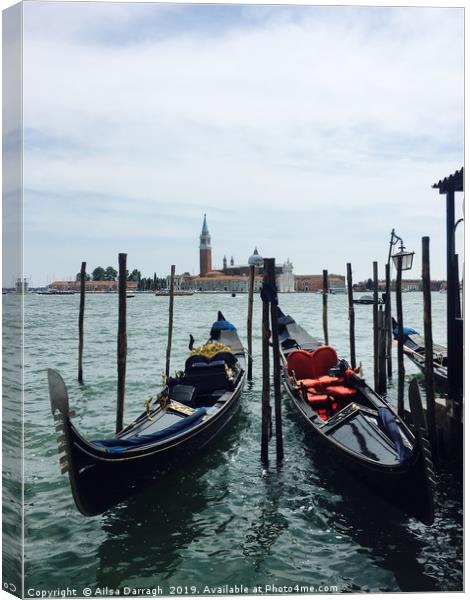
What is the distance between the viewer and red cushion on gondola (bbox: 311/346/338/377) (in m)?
7.06

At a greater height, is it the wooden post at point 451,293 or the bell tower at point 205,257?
the bell tower at point 205,257

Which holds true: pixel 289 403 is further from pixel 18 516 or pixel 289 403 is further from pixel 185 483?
pixel 18 516

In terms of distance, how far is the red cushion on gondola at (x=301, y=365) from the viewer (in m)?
7.01

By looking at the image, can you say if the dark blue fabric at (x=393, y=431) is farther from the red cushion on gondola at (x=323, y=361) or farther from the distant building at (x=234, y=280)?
the distant building at (x=234, y=280)

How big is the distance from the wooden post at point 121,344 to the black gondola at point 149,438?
1.18ft

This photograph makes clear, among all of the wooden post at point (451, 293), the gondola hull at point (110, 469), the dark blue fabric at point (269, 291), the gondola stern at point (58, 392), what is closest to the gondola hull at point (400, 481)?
the wooden post at point (451, 293)

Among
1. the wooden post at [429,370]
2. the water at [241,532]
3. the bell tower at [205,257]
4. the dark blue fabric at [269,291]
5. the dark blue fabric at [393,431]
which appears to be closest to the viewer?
the water at [241,532]

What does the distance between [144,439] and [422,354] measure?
7684 millimetres

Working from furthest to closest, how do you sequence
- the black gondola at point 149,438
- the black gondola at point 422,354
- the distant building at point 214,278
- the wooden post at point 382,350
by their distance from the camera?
the distant building at point 214,278, the wooden post at point 382,350, the black gondola at point 422,354, the black gondola at point 149,438

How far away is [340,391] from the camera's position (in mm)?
6047

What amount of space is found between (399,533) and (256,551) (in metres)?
1.11

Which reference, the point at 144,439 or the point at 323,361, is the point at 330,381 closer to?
the point at 323,361

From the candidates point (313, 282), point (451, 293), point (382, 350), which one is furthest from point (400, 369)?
point (313, 282)

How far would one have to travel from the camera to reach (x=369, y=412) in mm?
5133
